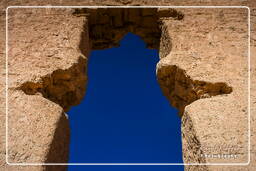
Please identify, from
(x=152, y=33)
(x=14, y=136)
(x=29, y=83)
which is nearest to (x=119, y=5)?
(x=152, y=33)

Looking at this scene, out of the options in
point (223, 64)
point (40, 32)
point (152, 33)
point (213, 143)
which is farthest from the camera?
point (152, 33)

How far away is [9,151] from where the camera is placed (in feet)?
9.59

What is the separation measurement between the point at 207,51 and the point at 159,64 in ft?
1.68

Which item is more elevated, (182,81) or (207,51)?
(207,51)

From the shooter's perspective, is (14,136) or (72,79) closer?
(14,136)

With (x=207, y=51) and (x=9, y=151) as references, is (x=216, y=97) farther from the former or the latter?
(x=9, y=151)

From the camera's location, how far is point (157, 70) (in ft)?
12.5

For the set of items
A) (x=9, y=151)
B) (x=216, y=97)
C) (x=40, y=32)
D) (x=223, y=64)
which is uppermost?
(x=40, y=32)

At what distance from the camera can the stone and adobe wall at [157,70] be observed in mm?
2994

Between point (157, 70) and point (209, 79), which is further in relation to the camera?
point (157, 70)

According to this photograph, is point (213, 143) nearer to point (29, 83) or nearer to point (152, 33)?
point (29, 83)

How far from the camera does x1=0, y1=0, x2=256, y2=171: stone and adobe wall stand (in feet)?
9.82

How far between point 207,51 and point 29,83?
5.89ft

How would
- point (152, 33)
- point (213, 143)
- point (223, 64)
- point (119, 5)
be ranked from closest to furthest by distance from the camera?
1. point (213, 143)
2. point (223, 64)
3. point (119, 5)
4. point (152, 33)
